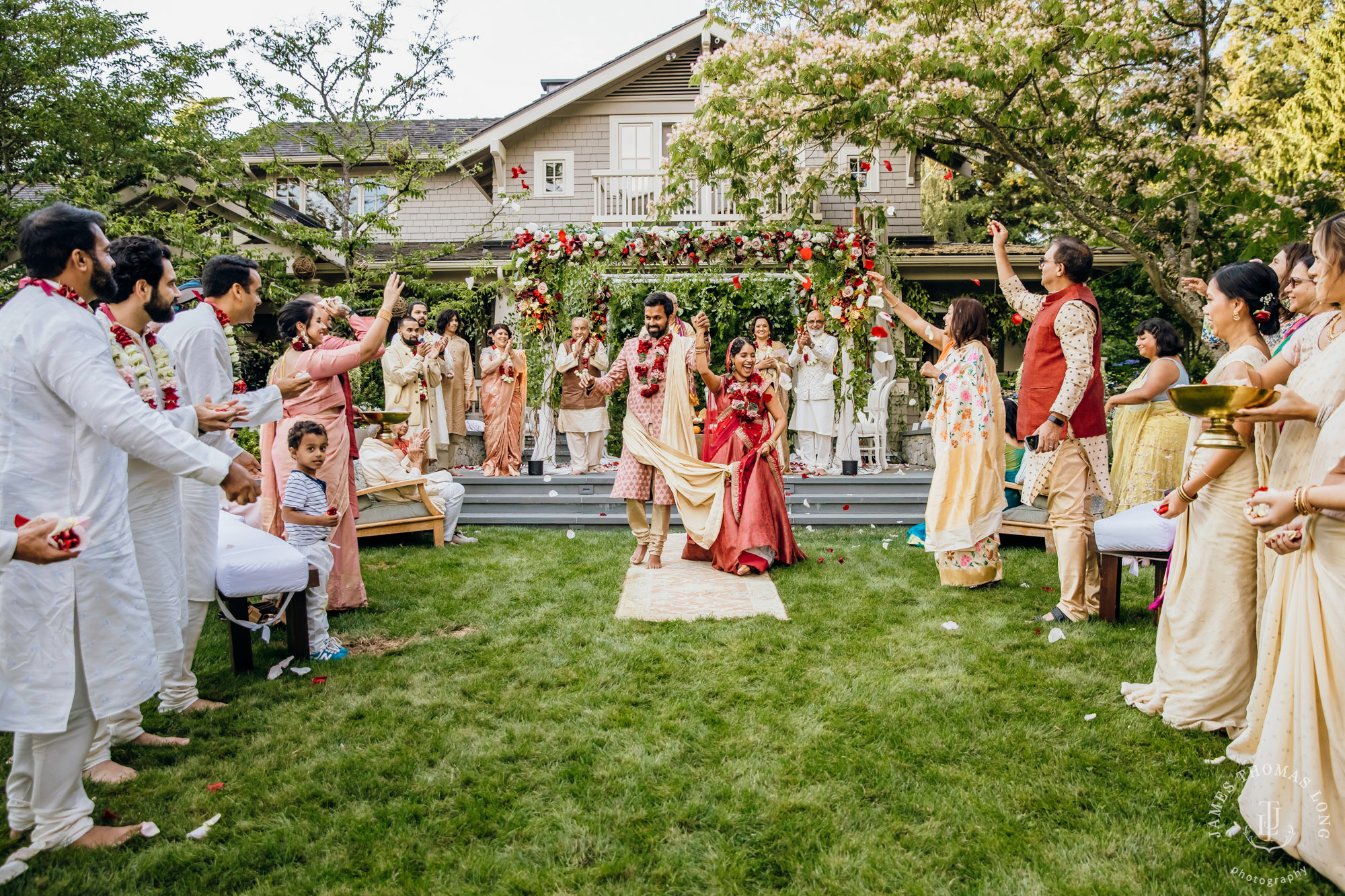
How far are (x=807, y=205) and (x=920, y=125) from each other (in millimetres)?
2200

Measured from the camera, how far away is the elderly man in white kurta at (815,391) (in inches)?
442

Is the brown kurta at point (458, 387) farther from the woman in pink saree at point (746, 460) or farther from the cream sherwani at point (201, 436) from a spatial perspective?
the cream sherwani at point (201, 436)

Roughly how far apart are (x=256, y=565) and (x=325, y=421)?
128 cm

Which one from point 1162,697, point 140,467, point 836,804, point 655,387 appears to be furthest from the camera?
point 655,387

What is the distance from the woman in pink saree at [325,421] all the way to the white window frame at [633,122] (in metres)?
12.3

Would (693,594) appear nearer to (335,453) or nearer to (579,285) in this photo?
(335,453)

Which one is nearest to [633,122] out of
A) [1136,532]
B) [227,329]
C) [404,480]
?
[404,480]

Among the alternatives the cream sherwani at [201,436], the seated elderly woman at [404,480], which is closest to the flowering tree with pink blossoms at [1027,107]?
the seated elderly woman at [404,480]

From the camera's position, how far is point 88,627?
2.80 metres

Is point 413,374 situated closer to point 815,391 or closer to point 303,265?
point 303,265

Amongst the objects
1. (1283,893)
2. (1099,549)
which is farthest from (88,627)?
(1099,549)

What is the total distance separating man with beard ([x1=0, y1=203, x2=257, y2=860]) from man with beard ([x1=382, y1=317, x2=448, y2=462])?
23.0 ft

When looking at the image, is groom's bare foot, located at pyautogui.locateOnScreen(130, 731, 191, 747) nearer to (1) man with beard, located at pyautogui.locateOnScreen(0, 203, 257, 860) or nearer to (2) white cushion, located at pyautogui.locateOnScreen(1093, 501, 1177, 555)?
(1) man with beard, located at pyautogui.locateOnScreen(0, 203, 257, 860)

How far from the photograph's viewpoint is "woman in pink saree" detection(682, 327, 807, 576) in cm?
680
